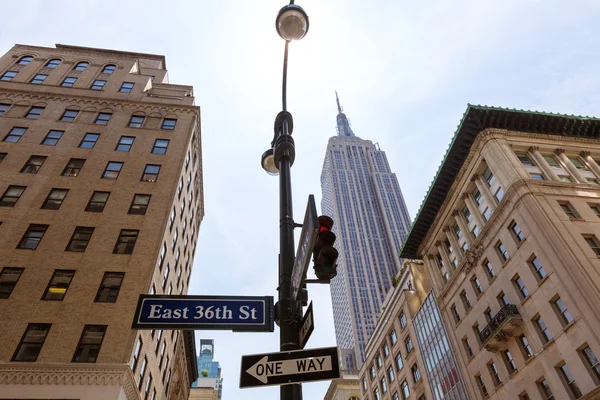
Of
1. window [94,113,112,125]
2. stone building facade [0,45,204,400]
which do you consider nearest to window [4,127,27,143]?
stone building facade [0,45,204,400]

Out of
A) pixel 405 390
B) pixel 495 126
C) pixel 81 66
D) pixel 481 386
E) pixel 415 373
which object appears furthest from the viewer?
pixel 405 390

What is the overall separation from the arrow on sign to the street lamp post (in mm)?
213

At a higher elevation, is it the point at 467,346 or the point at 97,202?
the point at 97,202

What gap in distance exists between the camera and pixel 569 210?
3759cm

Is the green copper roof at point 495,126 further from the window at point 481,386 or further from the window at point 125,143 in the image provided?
the window at point 125,143

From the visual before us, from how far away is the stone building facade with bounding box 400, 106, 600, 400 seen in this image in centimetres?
3070

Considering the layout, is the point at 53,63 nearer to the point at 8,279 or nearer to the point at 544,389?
the point at 8,279

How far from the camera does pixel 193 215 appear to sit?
1891 inches

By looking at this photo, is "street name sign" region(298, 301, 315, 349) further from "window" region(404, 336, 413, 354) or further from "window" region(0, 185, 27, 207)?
"window" region(404, 336, 413, 354)

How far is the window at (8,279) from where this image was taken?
1019 inches

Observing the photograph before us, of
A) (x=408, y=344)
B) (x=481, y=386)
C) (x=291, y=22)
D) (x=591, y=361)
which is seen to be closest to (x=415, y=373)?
(x=408, y=344)

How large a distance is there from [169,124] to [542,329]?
37.6m

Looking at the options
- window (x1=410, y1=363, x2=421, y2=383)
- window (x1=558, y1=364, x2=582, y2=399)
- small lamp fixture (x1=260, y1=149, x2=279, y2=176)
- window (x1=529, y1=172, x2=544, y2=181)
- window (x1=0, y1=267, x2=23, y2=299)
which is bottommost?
small lamp fixture (x1=260, y1=149, x2=279, y2=176)

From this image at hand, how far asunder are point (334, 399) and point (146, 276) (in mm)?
74884
